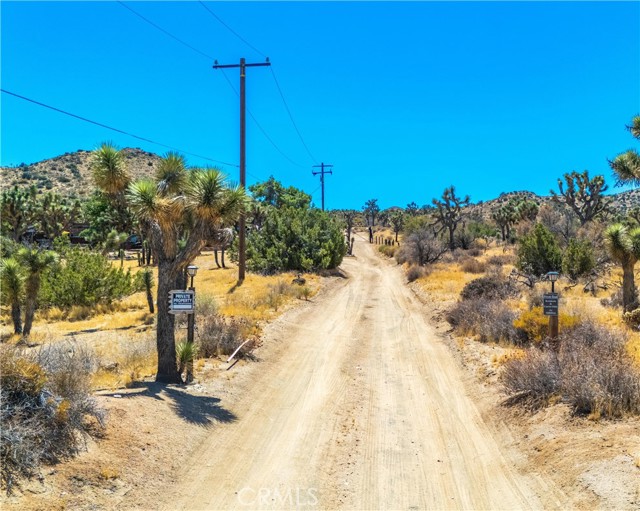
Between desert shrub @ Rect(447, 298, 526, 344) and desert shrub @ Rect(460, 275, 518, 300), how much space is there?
7.29ft

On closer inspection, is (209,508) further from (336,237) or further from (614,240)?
(336,237)

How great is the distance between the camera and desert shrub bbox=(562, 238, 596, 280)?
25281 mm

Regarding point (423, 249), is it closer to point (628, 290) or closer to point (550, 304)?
point (628, 290)

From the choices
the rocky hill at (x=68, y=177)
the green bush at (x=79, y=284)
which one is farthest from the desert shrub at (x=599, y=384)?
the rocky hill at (x=68, y=177)

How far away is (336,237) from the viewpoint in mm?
38562

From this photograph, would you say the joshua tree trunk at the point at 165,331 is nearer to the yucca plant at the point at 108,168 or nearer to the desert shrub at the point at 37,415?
the yucca plant at the point at 108,168

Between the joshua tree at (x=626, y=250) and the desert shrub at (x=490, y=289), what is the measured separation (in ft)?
14.9

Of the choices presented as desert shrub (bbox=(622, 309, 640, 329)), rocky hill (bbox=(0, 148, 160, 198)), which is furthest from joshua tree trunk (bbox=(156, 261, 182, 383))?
rocky hill (bbox=(0, 148, 160, 198))

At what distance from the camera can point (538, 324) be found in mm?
13617

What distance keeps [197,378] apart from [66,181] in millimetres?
101875

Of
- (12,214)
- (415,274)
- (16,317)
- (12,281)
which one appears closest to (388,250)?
(415,274)

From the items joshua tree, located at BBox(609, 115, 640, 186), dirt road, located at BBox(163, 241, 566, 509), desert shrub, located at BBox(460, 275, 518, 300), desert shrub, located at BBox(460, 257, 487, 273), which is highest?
joshua tree, located at BBox(609, 115, 640, 186)

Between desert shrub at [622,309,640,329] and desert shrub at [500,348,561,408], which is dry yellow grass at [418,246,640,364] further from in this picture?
desert shrub at [500,348,561,408]

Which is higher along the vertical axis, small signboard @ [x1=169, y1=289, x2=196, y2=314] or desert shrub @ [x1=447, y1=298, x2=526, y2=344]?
small signboard @ [x1=169, y1=289, x2=196, y2=314]
